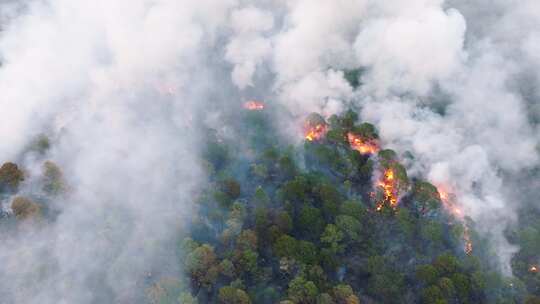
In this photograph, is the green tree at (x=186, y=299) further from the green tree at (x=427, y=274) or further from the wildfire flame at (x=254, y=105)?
the wildfire flame at (x=254, y=105)

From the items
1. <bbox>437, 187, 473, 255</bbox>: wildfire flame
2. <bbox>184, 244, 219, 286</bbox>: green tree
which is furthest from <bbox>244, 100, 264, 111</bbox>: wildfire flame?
<bbox>184, 244, 219, 286</bbox>: green tree

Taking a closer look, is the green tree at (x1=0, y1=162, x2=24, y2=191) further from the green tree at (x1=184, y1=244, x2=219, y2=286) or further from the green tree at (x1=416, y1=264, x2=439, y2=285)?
the green tree at (x1=416, y1=264, x2=439, y2=285)

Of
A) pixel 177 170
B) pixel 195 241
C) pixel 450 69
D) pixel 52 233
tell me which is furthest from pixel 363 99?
pixel 52 233

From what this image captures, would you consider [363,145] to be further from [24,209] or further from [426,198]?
[24,209]

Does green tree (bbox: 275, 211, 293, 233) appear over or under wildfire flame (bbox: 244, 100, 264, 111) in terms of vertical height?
under

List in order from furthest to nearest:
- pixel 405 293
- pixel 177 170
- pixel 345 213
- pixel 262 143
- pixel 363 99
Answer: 1. pixel 363 99
2. pixel 262 143
3. pixel 177 170
4. pixel 345 213
5. pixel 405 293

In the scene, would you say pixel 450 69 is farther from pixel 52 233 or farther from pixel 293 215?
pixel 52 233

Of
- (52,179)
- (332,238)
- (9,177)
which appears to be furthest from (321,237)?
(9,177)
